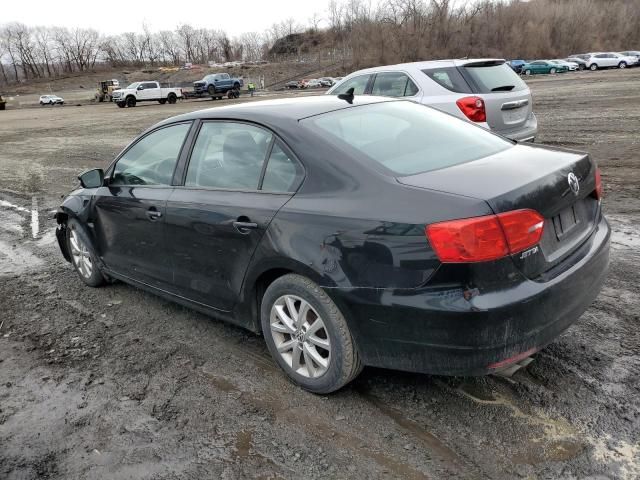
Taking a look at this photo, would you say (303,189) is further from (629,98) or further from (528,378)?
(629,98)

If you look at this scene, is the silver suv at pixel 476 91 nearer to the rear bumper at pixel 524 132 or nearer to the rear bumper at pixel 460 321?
the rear bumper at pixel 524 132

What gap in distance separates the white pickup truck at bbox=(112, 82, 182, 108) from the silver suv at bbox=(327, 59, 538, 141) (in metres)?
36.1

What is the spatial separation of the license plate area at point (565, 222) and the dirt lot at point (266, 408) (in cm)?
86

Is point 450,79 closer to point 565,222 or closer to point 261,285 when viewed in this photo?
point 565,222

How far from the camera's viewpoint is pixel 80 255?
5004 mm

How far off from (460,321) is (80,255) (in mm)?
3880

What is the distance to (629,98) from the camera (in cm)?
1731

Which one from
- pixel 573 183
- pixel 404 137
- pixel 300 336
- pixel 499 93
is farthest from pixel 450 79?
pixel 300 336

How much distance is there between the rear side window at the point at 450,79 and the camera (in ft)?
25.1

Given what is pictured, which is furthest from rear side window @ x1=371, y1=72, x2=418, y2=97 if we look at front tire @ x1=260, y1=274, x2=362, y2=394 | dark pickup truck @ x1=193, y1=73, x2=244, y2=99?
dark pickup truck @ x1=193, y1=73, x2=244, y2=99

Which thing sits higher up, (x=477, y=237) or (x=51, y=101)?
(x=51, y=101)

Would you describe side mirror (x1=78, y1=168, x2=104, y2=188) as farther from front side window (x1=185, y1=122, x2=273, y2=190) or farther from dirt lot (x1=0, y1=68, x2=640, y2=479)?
front side window (x1=185, y1=122, x2=273, y2=190)

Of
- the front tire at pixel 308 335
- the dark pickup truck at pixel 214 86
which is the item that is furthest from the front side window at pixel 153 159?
the dark pickup truck at pixel 214 86

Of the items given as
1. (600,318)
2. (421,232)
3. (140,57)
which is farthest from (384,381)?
(140,57)
